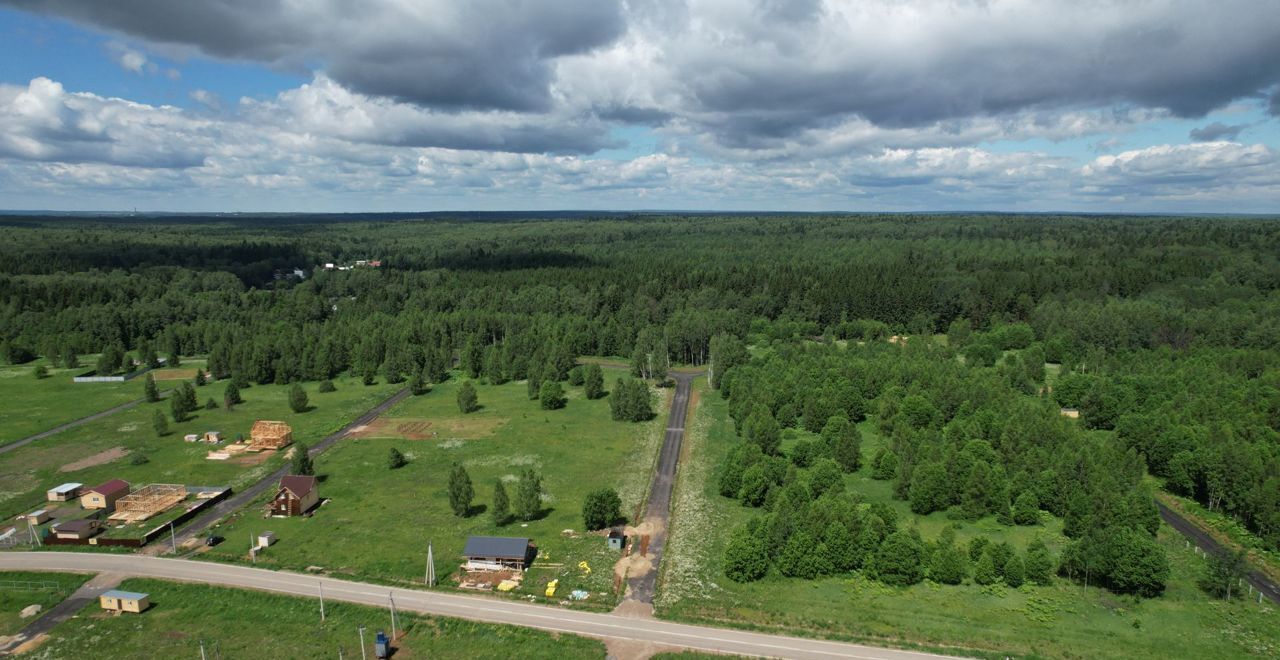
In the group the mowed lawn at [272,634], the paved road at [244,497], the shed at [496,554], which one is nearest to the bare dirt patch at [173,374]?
the paved road at [244,497]

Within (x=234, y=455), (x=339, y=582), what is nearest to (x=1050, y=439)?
(x=339, y=582)

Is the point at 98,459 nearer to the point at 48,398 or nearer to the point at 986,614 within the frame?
the point at 48,398

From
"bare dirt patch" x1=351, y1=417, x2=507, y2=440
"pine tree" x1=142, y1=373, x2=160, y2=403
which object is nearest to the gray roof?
"bare dirt patch" x1=351, y1=417, x2=507, y2=440

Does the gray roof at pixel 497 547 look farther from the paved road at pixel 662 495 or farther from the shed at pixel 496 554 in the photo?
the paved road at pixel 662 495

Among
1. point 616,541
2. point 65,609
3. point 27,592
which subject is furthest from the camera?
point 616,541

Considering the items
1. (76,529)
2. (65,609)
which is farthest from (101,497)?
(65,609)

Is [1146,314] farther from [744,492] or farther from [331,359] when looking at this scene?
[331,359]
